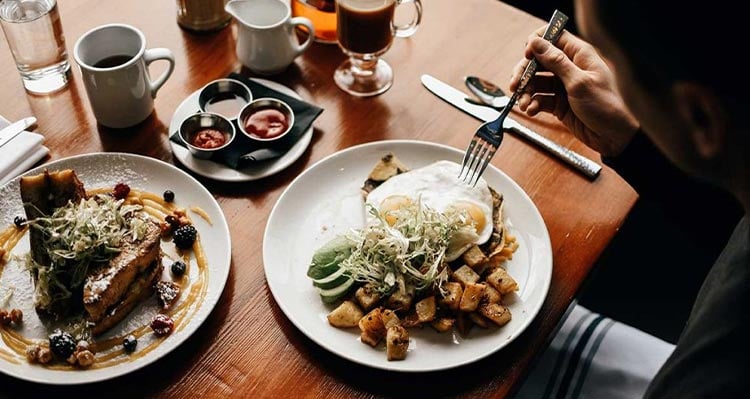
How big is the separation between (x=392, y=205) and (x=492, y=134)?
348 mm

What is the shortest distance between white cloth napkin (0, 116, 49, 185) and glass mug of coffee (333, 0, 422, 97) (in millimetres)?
903

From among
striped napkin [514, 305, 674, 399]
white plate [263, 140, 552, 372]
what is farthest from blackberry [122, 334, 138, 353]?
striped napkin [514, 305, 674, 399]

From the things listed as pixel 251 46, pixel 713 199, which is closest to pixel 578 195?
pixel 713 199

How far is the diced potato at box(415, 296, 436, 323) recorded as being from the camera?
175 cm

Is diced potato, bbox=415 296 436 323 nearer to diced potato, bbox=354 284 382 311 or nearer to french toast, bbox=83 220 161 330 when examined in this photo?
diced potato, bbox=354 284 382 311

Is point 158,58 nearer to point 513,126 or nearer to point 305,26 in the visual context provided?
point 305,26

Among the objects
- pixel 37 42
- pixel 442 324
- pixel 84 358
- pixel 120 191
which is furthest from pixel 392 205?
pixel 37 42

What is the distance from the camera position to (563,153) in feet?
7.11

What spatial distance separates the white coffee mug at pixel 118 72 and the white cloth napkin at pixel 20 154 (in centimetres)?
18

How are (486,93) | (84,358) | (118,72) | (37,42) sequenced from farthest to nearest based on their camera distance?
(486,93), (37,42), (118,72), (84,358)

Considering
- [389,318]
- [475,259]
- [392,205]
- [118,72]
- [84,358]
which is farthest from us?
[118,72]

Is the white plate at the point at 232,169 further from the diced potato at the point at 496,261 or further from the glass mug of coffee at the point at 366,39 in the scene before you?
the diced potato at the point at 496,261

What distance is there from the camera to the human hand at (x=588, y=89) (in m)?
1.93

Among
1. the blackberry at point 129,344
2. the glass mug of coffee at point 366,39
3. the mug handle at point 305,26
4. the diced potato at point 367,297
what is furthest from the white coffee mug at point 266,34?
the blackberry at point 129,344
